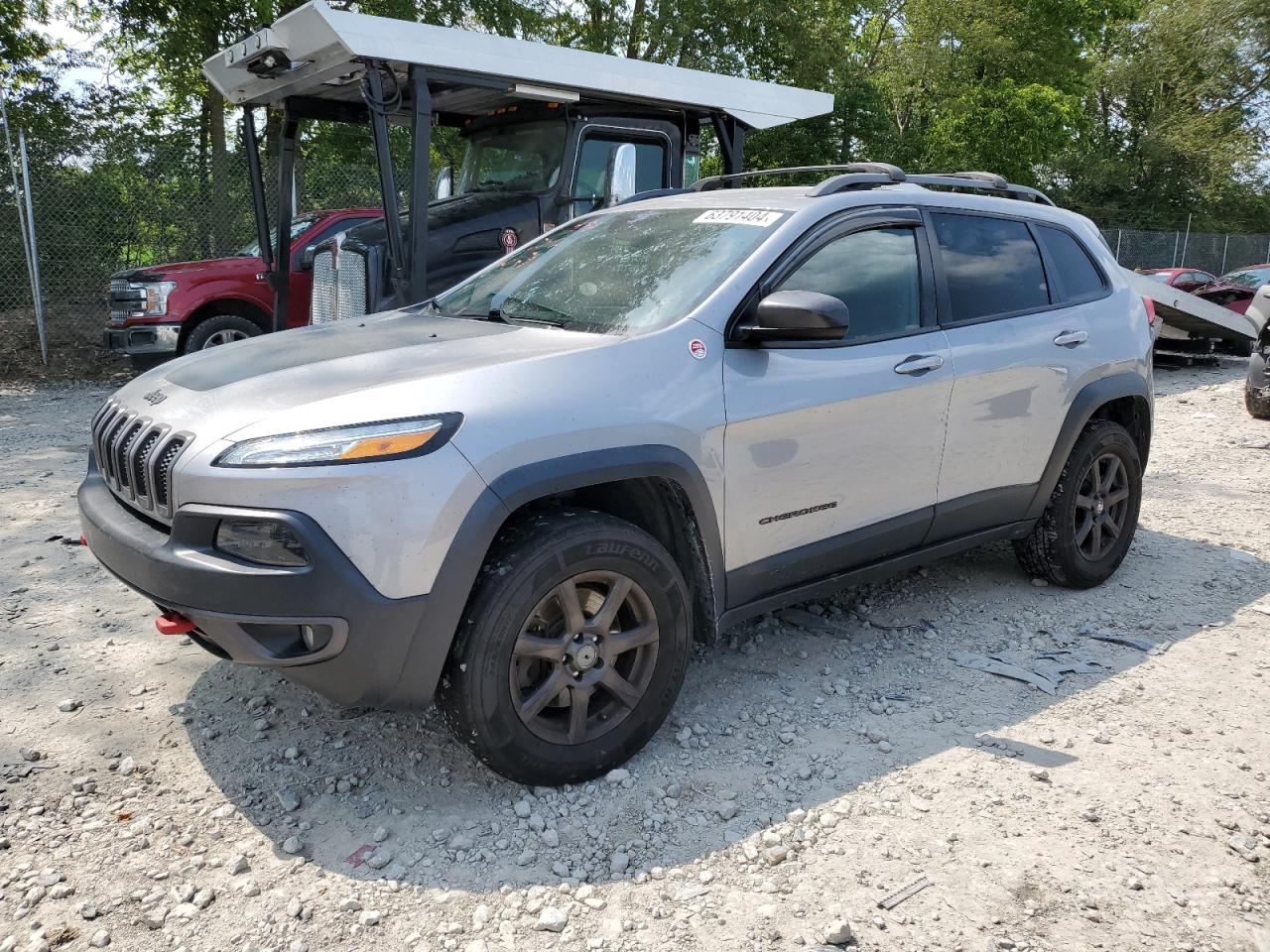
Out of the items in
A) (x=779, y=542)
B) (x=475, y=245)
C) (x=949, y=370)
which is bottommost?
(x=779, y=542)

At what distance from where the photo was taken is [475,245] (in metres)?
7.47

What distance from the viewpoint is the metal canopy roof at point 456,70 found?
6230 mm

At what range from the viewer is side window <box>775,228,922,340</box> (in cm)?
368

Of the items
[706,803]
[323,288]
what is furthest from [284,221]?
[706,803]

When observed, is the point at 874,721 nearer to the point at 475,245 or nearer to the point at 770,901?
the point at 770,901

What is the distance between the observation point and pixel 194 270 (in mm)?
9695

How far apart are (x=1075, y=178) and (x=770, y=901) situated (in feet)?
123

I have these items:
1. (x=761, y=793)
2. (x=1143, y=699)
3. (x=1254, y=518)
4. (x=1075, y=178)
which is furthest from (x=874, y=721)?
(x=1075, y=178)

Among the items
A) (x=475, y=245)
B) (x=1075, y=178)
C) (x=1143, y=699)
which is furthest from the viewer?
(x=1075, y=178)

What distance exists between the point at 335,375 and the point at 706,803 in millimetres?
1704

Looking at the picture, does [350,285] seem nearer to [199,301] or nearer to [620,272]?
[199,301]

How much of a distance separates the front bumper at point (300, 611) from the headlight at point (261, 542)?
0.02 m

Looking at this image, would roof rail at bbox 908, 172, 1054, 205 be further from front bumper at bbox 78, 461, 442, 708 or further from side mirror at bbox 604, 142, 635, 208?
side mirror at bbox 604, 142, 635, 208

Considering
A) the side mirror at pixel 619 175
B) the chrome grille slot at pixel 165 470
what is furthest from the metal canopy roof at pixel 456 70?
the chrome grille slot at pixel 165 470
